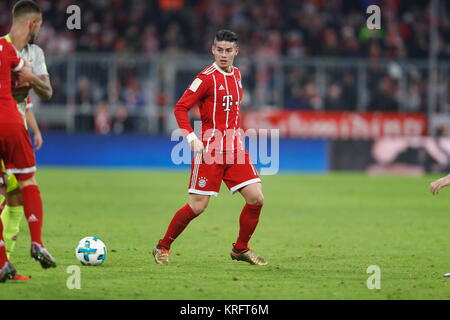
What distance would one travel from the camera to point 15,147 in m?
7.36

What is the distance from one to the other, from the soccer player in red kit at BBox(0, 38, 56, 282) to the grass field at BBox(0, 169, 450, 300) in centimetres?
45

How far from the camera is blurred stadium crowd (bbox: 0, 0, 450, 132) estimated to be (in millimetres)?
26906

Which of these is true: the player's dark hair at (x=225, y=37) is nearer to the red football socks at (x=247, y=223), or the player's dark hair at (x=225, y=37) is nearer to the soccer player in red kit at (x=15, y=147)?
the red football socks at (x=247, y=223)

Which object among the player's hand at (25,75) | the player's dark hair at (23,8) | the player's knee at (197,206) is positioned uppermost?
the player's dark hair at (23,8)

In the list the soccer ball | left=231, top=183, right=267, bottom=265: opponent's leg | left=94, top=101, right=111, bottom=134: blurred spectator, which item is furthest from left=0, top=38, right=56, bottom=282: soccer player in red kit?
left=94, top=101, right=111, bottom=134: blurred spectator

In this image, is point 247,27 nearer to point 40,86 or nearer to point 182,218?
point 182,218

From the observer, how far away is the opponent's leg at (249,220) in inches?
358

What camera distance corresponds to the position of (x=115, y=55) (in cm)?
2612

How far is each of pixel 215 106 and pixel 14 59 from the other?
2489mm

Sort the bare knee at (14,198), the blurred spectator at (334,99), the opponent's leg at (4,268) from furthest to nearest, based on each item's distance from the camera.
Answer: the blurred spectator at (334,99) → the bare knee at (14,198) → the opponent's leg at (4,268)

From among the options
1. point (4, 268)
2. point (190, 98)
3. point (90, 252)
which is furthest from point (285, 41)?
point (4, 268)

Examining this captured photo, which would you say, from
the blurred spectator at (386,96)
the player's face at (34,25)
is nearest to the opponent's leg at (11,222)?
the player's face at (34,25)

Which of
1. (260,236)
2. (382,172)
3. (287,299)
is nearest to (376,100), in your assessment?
(382,172)
